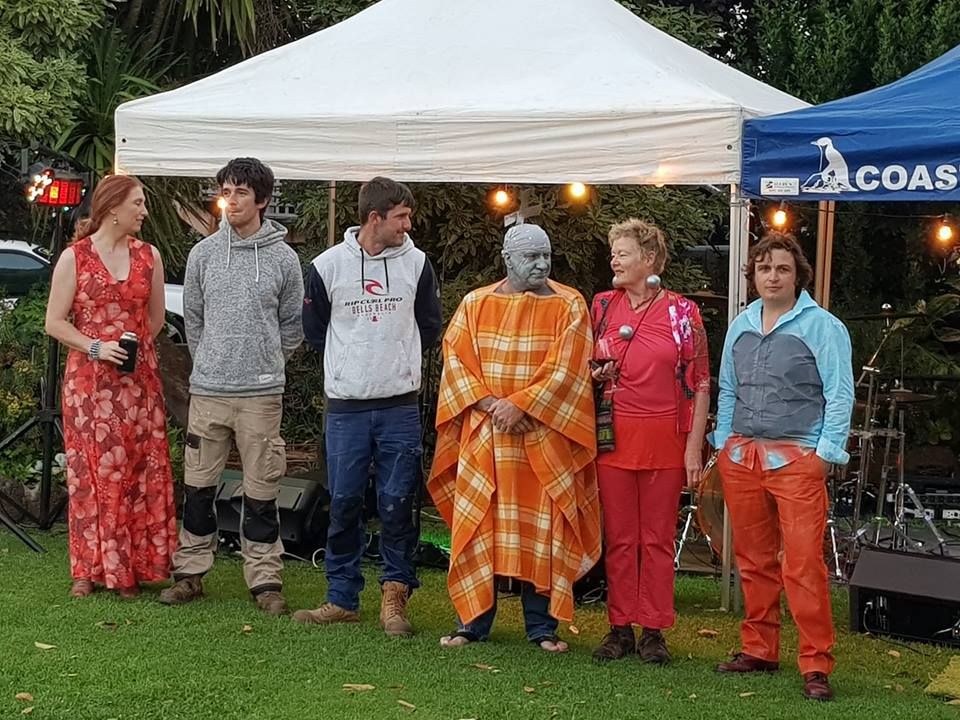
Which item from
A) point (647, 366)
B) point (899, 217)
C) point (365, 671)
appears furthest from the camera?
point (899, 217)

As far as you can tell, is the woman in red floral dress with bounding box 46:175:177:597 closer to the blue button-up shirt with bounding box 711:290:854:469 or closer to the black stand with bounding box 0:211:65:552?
the black stand with bounding box 0:211:65:552

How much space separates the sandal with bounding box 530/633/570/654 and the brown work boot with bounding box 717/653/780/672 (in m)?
0.60

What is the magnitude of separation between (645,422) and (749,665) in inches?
38.4

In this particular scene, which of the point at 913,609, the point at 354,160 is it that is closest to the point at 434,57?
the point at 354,160

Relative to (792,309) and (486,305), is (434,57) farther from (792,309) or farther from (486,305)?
(792,309)

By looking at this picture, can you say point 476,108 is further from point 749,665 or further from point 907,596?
point 907,596

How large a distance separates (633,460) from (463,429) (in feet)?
2.20

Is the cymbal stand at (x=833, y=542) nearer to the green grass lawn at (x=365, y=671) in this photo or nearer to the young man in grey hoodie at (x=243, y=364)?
the green grass lawn at (x=365, y=671)

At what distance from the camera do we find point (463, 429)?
5.31 meters

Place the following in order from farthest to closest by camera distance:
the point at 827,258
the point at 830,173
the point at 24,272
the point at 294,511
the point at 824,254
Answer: the point at 24,272 → the point at 824,254 → the point at 827,258 → the point at 294,511 → the point at 830,173

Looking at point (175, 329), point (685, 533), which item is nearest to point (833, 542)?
point (685, 533)

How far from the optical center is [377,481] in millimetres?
5633

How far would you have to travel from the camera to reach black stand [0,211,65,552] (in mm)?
6984

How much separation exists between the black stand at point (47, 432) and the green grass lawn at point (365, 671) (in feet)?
2.80
